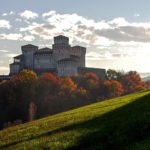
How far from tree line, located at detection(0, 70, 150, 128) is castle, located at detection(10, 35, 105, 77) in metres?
22.8

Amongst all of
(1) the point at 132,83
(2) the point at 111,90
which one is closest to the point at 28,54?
(1) the point at 132,83

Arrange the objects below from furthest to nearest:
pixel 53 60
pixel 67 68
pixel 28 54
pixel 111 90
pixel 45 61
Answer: pixel 28 54 → pixel 53 60 → pixel 45 61 → pixel 67 68 → pixel 111 90

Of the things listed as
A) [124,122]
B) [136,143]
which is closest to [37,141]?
[124,122]

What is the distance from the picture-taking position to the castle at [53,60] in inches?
7431

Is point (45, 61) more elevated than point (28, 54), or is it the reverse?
point (28, 54)

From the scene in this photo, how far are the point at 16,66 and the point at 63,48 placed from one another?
22732 millimetres

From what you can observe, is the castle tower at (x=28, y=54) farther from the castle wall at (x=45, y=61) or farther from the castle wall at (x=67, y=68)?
the castle wall at (x=67, y=68)

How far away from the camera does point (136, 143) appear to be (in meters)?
16.4

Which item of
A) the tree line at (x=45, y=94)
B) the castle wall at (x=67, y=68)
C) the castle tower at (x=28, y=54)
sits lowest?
Answer: the tree line at (x=45, y=94)

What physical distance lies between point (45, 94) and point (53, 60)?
53531mm

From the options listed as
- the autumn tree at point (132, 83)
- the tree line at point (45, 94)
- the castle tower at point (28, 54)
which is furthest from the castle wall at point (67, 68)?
the autumn tree at point (132, 83)

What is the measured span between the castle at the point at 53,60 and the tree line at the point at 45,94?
899 inches

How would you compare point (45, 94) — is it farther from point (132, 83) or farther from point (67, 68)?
point (132, 83)

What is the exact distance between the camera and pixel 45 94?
142 meters
